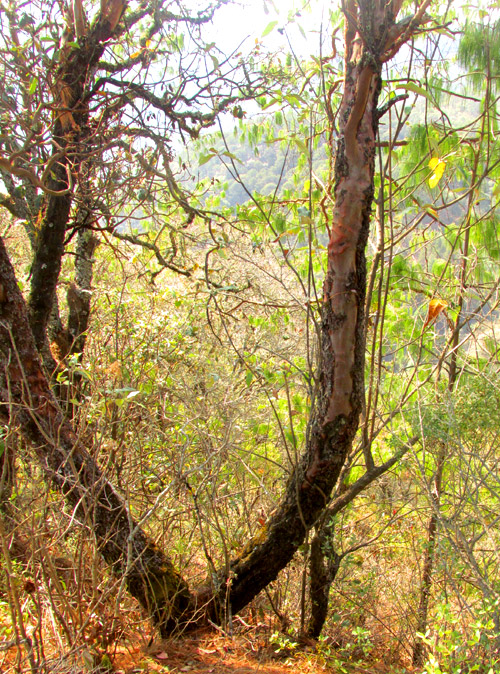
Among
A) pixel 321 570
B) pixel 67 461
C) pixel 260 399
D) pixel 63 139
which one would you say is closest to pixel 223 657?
pixel 321 570

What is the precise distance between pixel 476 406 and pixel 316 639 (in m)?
1.57

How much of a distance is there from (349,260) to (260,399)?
1378 mm

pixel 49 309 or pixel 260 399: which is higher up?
pixel 49 309

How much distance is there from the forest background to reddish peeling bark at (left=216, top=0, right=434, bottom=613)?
0.01 m

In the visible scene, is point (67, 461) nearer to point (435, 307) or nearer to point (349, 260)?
point (349, 260)

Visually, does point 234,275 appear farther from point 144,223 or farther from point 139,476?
point 139,476

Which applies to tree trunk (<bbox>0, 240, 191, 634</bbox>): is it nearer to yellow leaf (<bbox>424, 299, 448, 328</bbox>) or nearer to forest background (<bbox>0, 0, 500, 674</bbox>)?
forest background (<bbox>0, 0, 500, 674</bbox>)

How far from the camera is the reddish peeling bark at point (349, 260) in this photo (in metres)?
1.95

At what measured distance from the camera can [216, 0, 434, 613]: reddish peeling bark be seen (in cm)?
195

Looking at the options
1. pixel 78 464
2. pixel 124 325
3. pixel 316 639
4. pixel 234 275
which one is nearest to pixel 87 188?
pixel 124 325

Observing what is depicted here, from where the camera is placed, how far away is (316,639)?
8.65 feet

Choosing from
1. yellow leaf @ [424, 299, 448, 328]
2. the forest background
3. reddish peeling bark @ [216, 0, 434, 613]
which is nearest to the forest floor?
the forest background

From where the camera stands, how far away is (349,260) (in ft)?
6.84

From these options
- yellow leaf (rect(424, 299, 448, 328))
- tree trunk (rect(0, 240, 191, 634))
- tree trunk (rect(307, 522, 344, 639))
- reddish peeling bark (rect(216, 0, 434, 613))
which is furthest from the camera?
tree trunk (rect(307, 522, 344, 639))
